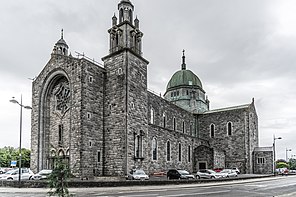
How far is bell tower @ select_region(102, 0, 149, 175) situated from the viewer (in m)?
35.1

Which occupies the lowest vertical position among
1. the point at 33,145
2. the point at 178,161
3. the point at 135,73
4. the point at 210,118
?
the point at 178,161

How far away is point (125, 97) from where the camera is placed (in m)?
35.8

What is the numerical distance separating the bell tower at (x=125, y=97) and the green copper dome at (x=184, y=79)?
2793 cm

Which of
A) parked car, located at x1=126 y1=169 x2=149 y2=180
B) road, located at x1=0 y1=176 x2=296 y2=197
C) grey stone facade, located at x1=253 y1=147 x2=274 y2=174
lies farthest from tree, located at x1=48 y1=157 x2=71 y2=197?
grey stone facade, located at x1=253 y1=147 x2=274 y2=174

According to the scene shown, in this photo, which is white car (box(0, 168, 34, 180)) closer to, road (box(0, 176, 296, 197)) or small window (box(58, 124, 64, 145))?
small window (box(58, 124, 64, 145))

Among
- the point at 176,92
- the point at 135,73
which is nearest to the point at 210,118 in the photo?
the point at 176,92

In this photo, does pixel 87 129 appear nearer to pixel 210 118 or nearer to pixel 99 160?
pixel 99 160

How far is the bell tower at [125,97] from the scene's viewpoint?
35.1m

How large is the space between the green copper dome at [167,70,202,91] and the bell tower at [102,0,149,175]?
91.6 feet

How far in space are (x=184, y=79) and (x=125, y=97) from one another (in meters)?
34.1

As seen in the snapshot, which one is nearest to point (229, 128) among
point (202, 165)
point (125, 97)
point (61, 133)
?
point (202, 165)

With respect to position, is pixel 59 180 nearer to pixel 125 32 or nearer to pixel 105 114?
pixel 105 114

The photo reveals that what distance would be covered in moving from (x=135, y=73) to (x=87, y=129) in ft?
31.0

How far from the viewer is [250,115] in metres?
58.8
